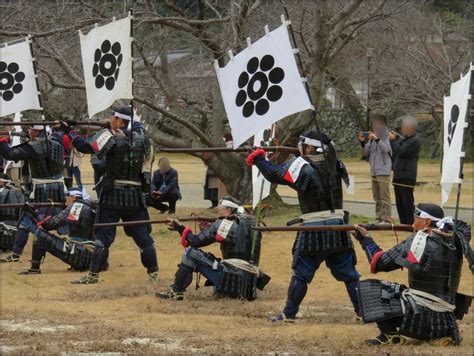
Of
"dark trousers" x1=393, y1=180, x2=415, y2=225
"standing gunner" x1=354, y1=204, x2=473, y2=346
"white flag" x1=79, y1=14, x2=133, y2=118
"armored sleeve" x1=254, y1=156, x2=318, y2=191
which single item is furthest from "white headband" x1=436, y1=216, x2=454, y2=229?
"dark trousers" x1=393, y1=180, x2=415, y2=225

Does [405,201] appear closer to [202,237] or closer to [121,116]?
[121,116]

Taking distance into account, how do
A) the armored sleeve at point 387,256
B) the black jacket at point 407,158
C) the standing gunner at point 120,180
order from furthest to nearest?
the black jacket at point 407,158 → the standing gunner at point 120,180 → the armored sleeve at point 387,256

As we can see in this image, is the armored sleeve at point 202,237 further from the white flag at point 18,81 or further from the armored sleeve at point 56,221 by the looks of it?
the white flag at point 18,81

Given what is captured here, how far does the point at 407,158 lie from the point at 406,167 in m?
0.13

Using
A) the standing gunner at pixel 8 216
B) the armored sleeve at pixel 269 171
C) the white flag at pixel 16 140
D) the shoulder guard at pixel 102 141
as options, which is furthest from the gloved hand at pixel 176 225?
the standing gunner at pixel 8 216

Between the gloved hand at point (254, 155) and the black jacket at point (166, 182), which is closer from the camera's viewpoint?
the gloved hand at point (254, 155)

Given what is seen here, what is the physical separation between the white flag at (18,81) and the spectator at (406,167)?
5.51 metres

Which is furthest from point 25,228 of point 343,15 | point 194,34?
point 343,15

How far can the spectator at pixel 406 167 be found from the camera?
1381 centimetres

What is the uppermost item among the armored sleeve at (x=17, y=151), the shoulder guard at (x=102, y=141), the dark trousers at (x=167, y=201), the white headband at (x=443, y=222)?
the shoulder guard at (x=102, y=141)

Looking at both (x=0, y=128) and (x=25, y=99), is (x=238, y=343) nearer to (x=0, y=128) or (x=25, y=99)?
(x=25, y=99)

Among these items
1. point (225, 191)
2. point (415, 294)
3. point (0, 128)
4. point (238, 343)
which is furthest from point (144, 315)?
point (225, 191)

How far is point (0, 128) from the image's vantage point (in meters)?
14.5

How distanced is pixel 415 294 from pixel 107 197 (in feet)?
13.5
